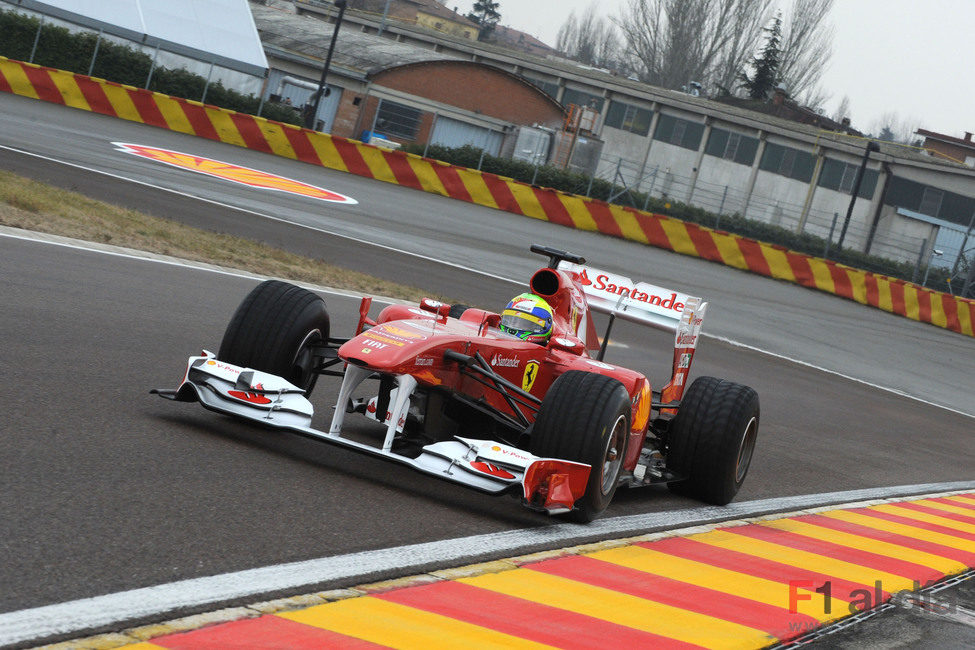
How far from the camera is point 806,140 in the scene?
184ft

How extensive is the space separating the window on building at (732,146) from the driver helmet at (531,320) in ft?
174

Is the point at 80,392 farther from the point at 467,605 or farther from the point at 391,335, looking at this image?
the point at 467,605

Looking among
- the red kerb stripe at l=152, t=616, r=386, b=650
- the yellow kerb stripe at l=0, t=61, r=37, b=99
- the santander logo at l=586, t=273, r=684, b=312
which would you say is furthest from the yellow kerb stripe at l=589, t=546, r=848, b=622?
the yellow kerb stripe at l=0, t=61, r=37, b=99

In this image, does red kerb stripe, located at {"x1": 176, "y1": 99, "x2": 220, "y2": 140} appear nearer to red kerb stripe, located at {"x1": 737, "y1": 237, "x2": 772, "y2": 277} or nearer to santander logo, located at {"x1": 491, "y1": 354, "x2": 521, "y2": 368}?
red kerb stripe, located at {"x1": 737, "y1": 237, "x2": 772, "y2": 277}

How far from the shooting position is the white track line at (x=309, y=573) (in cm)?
358

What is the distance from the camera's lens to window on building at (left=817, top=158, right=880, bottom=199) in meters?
55.0

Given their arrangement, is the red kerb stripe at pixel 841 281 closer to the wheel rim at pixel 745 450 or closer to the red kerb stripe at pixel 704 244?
the red kerb stripe at pixel 704 244

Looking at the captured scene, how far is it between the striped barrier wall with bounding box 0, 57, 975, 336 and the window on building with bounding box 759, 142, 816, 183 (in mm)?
29592

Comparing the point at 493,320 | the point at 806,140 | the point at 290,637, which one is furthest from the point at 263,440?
the point at 806,140

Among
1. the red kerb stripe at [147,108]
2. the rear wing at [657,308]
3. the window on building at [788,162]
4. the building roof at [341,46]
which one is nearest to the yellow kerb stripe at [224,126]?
the red kerb stripe at [147,108]

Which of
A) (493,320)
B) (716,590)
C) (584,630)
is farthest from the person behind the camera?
(493,320)

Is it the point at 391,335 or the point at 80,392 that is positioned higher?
the point at 391,335

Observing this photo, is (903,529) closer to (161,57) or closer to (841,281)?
(841,281)

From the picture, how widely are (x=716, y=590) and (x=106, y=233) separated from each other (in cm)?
892
